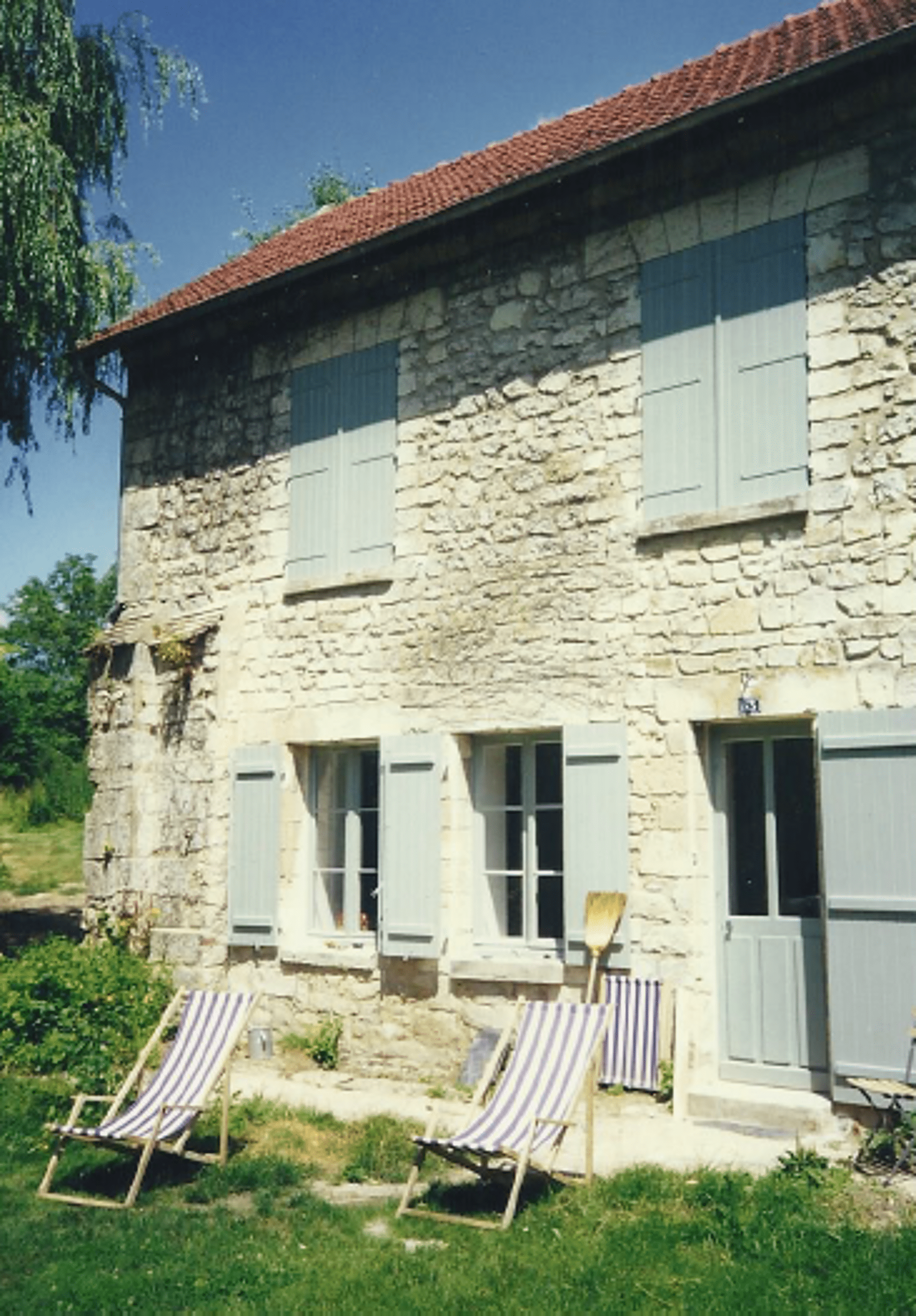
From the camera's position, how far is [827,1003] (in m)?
6.70

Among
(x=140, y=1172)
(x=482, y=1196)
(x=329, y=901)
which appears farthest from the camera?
(x=329, y=901)

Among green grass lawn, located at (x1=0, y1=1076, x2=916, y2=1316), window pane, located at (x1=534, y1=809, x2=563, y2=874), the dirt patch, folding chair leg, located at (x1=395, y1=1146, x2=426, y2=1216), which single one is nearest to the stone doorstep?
green grass lawn, located at (x1=0, y1=1076, x2=916, y2=1316)

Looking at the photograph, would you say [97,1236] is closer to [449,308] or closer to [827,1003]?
[827,1003]

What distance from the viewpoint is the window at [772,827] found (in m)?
7.16

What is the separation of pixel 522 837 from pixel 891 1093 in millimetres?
2854

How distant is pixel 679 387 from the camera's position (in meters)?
7.60

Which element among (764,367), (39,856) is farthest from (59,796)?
(764,367)

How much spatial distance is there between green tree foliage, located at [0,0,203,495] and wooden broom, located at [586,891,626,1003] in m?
6.25

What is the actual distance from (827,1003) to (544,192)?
16.9ft

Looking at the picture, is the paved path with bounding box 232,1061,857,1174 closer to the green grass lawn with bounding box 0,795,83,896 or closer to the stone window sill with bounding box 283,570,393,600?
the stone window sill with bounding box 283,570,393,600

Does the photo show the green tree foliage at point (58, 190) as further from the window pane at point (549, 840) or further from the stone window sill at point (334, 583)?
the window pane at point (549, 840)

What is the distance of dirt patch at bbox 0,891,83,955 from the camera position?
12195 mm

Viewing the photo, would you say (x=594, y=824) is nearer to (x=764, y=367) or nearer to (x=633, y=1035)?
(x=633, y=1035)

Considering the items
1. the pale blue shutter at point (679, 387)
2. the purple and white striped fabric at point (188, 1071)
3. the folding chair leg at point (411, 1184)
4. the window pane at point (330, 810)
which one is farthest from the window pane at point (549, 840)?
the folding chair leg at point (411, 1184)
